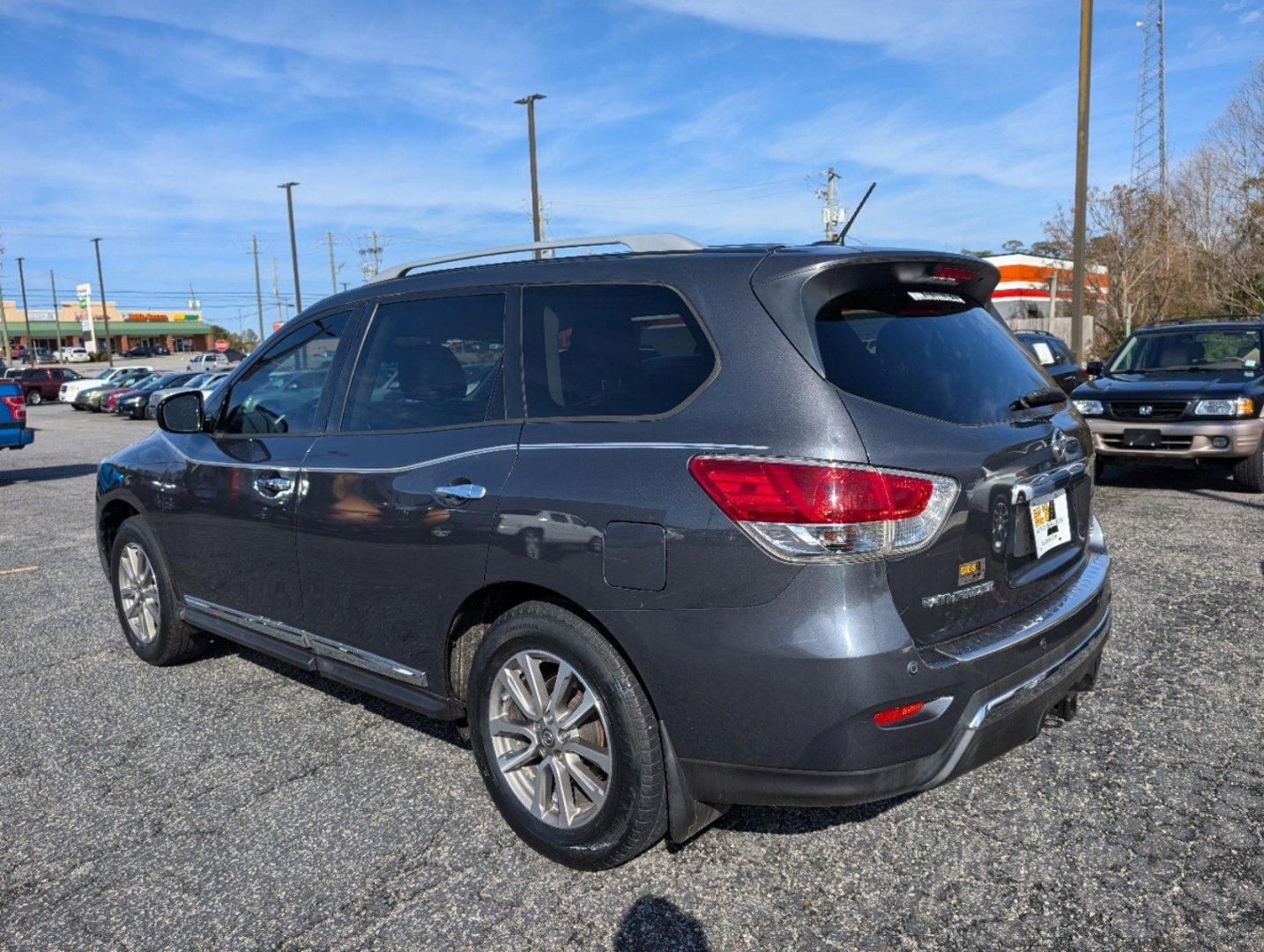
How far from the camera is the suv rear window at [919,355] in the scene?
2639mm

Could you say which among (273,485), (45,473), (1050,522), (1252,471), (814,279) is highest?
(814,279)

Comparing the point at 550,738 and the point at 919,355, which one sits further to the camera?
the point at 550,738

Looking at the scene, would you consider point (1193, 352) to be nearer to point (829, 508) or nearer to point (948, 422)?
point (948, 422)

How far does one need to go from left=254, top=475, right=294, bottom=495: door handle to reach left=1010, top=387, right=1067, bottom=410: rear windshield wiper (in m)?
2.64

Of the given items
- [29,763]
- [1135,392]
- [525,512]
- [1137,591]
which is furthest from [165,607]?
[1135,392]

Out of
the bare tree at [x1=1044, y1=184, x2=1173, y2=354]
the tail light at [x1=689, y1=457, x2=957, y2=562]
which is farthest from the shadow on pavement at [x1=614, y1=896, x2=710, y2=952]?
the bare tree at [x1=1044, y1=184, x2=1173, y2=354]

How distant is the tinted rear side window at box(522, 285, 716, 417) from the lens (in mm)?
2797

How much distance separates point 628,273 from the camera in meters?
3.02

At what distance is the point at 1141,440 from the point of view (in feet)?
29.9

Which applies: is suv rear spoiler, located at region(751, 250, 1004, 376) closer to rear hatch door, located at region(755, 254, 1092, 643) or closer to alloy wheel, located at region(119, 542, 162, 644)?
rear hatch door, located at region(755, 254, 1092, 643)

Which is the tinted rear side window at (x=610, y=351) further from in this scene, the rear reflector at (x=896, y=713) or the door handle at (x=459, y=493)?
the rear reflector at (x=896, y=713)

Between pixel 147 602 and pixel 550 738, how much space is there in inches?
116

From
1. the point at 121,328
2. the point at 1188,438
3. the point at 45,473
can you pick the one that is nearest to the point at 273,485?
the point at 1188,438

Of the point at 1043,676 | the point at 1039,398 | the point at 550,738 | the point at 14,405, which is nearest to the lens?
the point at 1043,676
